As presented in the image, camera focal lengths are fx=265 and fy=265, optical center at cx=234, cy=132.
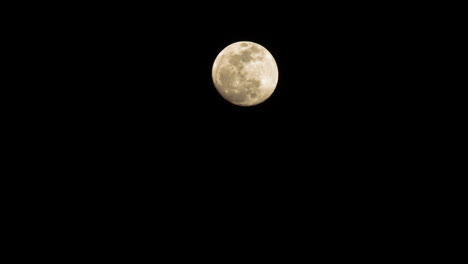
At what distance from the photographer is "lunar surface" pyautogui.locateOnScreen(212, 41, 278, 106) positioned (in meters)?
2.80

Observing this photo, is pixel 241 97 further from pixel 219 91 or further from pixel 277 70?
pixel 277 70

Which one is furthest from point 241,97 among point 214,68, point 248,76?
point 214,68

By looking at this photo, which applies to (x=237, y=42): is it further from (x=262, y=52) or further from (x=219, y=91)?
(x=219, y=91)

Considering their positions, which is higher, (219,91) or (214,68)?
(214,68)

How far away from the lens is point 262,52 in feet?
9.55

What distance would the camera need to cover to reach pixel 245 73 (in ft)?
9.12

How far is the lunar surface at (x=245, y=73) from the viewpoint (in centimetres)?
280

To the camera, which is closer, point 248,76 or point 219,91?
point 248,76

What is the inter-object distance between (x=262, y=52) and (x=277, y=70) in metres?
0.28

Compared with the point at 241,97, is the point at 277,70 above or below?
above

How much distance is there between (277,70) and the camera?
3043 millimetres

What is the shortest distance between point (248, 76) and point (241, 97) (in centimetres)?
24

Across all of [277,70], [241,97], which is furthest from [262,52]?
[241,97]

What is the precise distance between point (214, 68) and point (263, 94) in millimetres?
638
